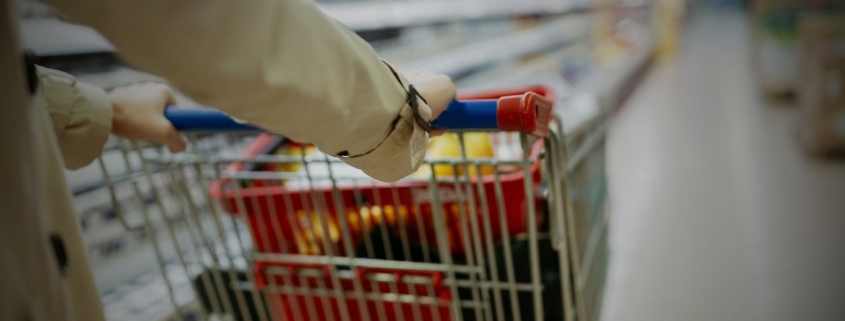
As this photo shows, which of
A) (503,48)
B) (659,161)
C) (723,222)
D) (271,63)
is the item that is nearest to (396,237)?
(271,63)

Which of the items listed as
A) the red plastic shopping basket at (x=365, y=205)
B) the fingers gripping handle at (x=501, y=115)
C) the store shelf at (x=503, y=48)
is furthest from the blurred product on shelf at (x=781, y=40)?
the fingers gripping handle at (x=501, y=115)

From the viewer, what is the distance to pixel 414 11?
3.31 metres

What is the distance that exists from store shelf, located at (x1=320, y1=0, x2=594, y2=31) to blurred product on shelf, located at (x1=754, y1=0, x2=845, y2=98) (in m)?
1.97

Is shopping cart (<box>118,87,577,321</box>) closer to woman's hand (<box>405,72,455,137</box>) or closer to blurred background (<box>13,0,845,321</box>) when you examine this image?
woman's hand (<box>405,72,455,137</box>)

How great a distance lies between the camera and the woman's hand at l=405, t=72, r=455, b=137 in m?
0.73

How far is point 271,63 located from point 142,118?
607mm

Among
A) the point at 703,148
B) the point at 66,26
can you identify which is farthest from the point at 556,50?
the point at 66,26

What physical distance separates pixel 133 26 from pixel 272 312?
2.95 ft

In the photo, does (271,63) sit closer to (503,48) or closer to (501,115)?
(501,115)

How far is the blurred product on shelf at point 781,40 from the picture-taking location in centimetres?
381

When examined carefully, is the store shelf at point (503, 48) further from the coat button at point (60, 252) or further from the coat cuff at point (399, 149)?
the coat button at point (60, 252)

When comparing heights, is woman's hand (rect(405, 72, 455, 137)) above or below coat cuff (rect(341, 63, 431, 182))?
above

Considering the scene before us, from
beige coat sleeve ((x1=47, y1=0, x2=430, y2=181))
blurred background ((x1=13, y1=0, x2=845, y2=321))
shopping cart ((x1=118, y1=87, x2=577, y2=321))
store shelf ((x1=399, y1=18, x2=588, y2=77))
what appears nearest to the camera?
beige coat sleeve ((x1=47, y1=0, x2=430, y2=181))

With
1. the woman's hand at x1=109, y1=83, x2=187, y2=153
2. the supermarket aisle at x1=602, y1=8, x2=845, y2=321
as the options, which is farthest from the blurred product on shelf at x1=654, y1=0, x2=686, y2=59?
the woman's hand at x1=109, y1=83, x2=187, y2=153
